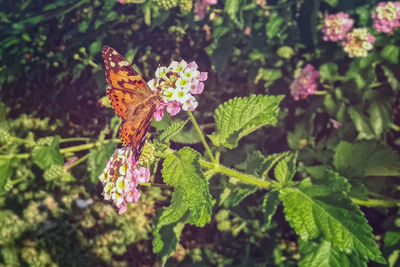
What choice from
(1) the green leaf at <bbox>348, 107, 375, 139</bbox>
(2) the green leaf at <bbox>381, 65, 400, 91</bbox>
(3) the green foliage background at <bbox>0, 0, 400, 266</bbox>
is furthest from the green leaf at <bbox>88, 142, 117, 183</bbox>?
(2) the green leaf at <bbox>381, 65, 400, 91</bbox>

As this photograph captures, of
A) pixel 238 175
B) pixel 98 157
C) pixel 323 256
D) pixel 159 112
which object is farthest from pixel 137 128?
pixel 98 157

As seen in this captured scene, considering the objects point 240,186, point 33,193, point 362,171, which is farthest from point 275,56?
point 33,193

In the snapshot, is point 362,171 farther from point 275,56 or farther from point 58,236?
point 58,236

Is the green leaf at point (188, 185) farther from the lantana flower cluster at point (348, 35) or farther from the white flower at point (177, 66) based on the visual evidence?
the lantana flower cluster at point (348, 35)

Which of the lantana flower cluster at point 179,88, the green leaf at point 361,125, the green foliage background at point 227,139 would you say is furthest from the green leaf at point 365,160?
the lantana flower cluster at point 179,88

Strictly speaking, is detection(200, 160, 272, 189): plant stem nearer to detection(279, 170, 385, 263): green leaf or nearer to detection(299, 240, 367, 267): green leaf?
detection(279, 170, 385, 263): green leaf

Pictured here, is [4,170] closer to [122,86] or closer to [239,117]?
[122,86]
